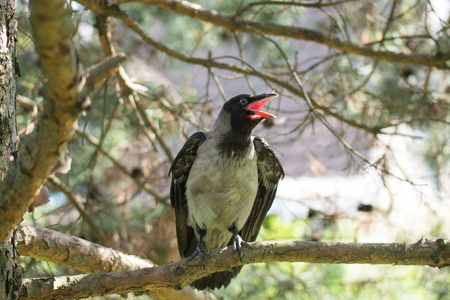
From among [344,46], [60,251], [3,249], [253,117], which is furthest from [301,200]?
[3,249]

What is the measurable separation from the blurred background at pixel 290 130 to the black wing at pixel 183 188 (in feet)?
1.15

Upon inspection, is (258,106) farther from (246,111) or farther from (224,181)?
(224,181)

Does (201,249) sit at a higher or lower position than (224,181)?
lower

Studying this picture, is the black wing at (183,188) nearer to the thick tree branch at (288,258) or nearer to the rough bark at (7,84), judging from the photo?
the thick tree branch at (288,258)

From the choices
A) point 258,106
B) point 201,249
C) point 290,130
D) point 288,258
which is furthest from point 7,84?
point 290,130

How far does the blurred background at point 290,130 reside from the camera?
384 centimetres

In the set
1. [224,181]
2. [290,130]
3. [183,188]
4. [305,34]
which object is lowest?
[224,181]

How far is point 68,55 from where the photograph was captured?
1.24 metres

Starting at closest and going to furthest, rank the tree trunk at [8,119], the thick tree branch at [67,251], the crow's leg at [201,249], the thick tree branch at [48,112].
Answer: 1. the thick tree branch at [48,112]
2. the tree trunk at [8,119]
3. the thick tree branch at [67,251]
4. the crow's leg at [201,249]

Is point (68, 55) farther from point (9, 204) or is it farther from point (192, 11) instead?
point (192, 11)

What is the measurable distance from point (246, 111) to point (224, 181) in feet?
2.15

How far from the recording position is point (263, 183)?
3.96m

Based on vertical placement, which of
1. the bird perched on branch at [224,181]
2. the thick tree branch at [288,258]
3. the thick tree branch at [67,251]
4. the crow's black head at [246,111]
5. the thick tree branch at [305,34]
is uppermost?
the thick tree branch at [305,34]

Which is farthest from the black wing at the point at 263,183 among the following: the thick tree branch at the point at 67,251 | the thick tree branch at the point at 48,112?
the thick tree branch at the point at 48,112
